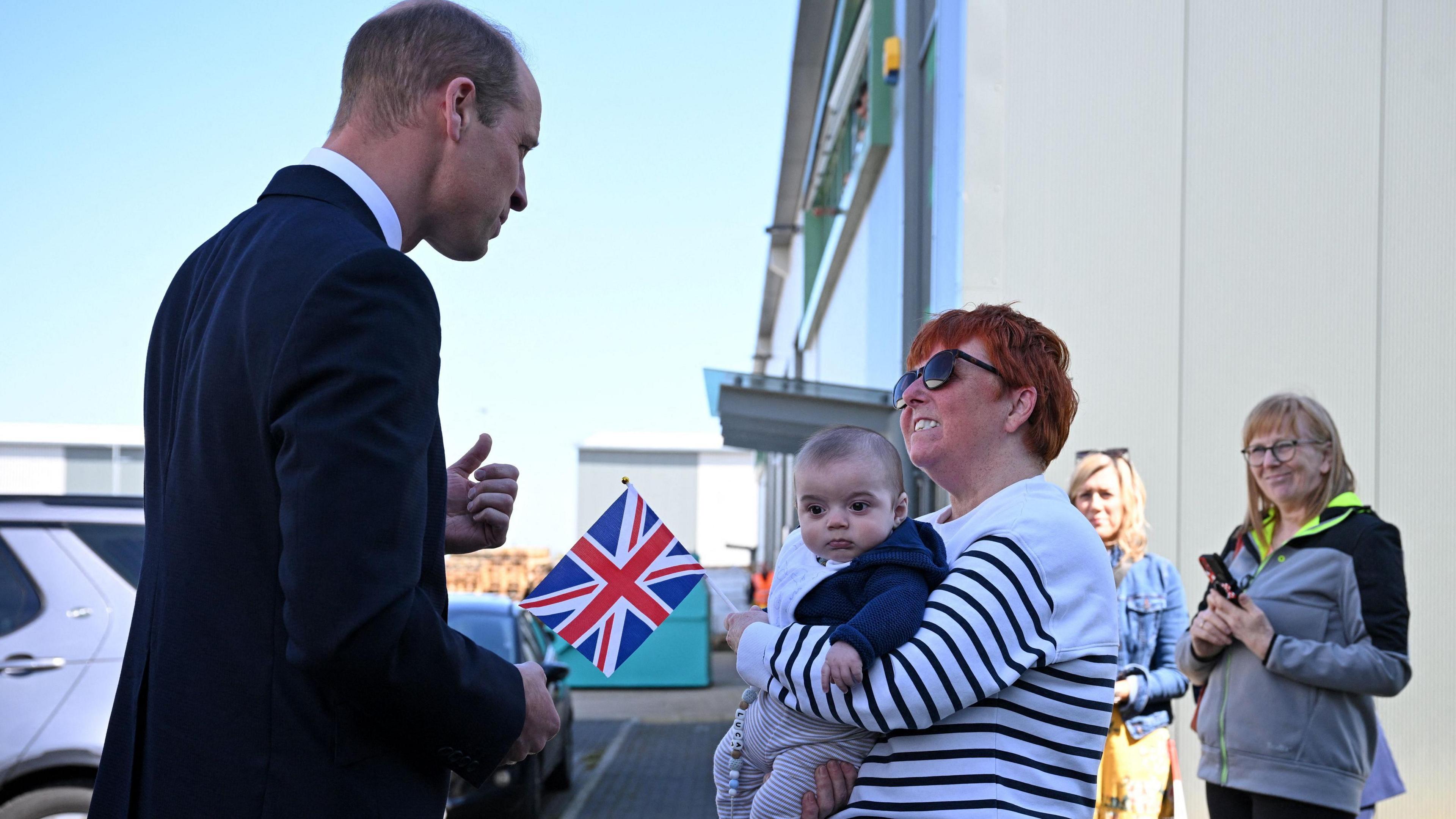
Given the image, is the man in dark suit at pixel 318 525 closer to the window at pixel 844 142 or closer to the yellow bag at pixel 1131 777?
the yellow bag at pixel 1131 777

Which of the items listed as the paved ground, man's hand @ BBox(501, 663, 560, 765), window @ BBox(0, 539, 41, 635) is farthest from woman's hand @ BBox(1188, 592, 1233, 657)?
the paved ground

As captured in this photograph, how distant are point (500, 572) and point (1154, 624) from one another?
23152mm

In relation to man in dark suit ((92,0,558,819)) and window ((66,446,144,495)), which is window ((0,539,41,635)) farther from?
window ((66,446,144,495))

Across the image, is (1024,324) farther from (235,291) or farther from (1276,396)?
(1276,396)

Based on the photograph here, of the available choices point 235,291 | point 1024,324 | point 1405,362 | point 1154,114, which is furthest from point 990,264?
point 235,291

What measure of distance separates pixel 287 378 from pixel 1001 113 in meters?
5.91

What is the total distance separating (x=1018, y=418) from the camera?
243 centimetres

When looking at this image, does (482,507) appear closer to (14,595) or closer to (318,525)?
(318,525)

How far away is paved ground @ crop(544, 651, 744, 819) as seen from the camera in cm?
991

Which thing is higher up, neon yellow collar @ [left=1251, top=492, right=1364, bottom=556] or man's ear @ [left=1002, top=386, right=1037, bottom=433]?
man's ear @ [left=1002, top=386, right=1037, bottom=433]

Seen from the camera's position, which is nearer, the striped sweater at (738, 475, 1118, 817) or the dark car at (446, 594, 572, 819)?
the striped sweater at (738, 475, 1118, 817)

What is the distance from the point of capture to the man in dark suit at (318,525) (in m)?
1.52

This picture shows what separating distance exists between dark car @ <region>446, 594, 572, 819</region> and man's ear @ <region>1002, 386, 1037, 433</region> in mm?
4568

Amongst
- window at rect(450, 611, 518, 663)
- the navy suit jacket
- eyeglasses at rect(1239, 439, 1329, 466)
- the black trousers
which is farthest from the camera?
window at rect(450, 611, 518, 663)
